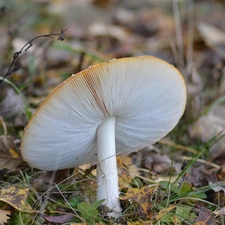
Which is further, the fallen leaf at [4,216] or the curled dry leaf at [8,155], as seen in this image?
the curled dry leaf at [8,155]

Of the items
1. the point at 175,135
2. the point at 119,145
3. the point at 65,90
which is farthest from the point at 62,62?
the point at 65,90

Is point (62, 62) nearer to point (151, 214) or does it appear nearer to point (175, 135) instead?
point (175, 135)

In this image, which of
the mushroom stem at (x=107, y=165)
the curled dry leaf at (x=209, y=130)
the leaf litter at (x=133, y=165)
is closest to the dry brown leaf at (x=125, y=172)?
the leaf litter at (x=133, y=165)

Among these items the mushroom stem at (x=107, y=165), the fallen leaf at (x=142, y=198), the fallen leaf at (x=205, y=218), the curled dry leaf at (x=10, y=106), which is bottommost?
the fallen leaf at (x=205, y=218)

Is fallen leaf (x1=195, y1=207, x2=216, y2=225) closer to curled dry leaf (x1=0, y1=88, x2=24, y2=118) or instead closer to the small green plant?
the small green plant

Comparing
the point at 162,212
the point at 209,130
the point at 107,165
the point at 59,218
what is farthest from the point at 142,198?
the point at 209,130

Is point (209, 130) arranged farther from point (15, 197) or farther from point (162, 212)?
point (15, 197)

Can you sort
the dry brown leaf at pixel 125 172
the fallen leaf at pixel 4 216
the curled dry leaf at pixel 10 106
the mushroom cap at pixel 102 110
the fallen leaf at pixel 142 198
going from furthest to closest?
the curled dry leaf at pixel 10 106 < the dry brown leaf at pixel 125 172 < the fallen leaf at pixel 142 198 < the fallen leaf at pixel 4 216 < the mushroom cap at pixel 102 110

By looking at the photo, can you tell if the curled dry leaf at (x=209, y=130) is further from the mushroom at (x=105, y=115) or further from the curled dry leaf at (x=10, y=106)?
the curled dry leaf at (x=10, y=106)
